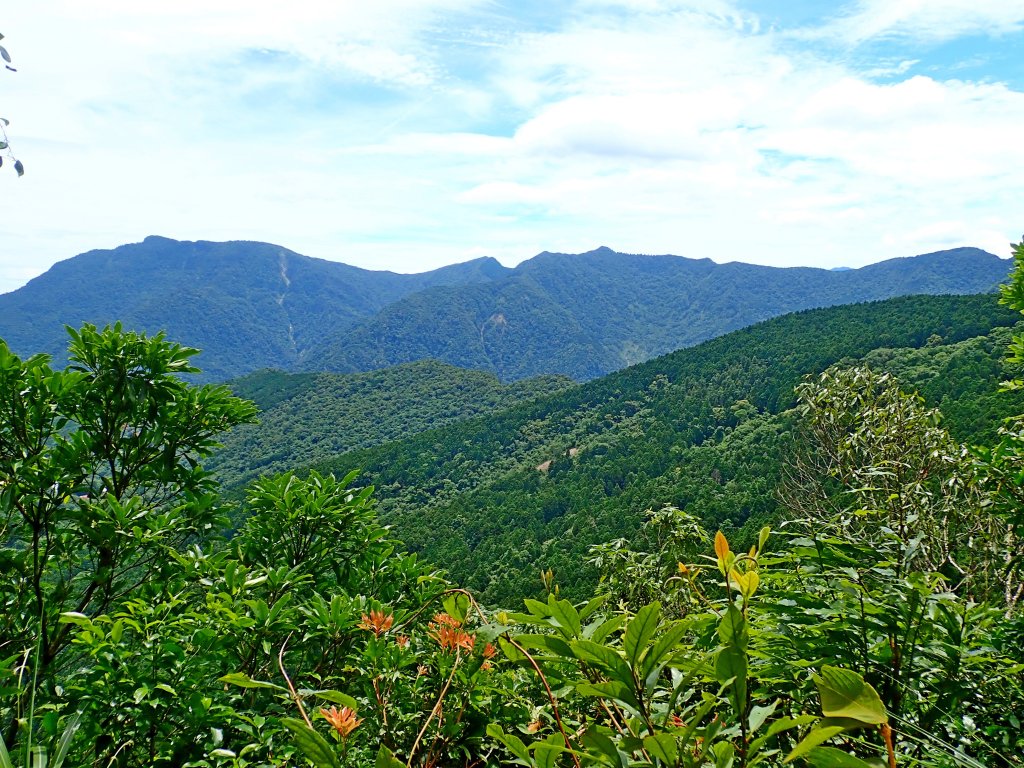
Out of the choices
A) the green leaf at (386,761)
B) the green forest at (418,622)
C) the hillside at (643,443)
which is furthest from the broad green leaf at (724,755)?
the hillside at (643,443)

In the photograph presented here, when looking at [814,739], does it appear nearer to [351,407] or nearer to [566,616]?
[566,616]

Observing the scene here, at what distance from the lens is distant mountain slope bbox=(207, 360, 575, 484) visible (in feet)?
361

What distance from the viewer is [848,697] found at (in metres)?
0.70

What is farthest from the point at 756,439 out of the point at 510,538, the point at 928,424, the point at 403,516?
the point at 928,424

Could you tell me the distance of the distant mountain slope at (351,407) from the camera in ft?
361

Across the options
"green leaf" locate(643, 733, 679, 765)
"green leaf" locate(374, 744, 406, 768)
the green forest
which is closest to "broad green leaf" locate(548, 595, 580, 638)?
the green forest

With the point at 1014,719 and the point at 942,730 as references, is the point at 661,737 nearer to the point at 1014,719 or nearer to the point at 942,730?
the point at 942,730

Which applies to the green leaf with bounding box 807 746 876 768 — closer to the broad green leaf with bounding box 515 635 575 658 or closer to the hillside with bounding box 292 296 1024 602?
the broad green leaf with bounding box 515 635 575 658

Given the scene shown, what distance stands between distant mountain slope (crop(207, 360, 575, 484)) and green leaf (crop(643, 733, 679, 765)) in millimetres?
105633

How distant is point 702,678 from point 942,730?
0.56m

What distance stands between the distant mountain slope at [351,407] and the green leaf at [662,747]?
347ft

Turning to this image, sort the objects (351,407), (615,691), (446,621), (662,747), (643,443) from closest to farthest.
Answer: (662,747)
(615,691)
(446,621)
(643,443)
(351,407)

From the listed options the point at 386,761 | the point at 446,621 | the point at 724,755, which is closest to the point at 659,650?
the point at 724,755

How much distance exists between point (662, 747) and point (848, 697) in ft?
0.74
